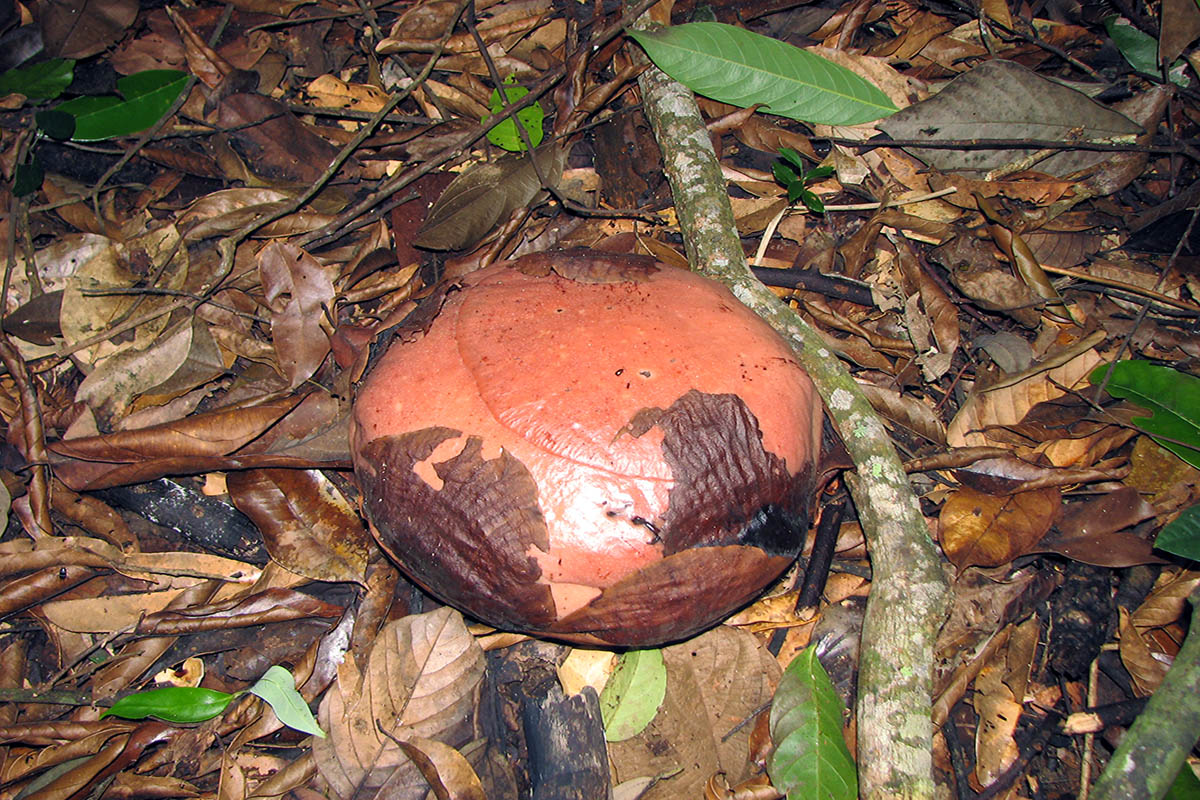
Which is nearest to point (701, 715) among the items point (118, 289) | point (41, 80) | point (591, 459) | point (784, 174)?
point (591, 459)

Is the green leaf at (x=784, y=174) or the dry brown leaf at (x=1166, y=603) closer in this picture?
the dry brown leaf at (x=1166, y=603)

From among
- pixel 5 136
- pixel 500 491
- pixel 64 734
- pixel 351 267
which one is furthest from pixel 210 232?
pixel 500 491

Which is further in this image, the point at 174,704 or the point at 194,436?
the point at 194,436

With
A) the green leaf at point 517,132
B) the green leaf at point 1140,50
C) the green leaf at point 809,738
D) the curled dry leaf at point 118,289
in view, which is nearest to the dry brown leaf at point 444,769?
the green leaf at point 809,738

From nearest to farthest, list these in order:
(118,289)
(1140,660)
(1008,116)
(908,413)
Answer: (1140,660)
(908,413)
(118,289)
(1008,116)

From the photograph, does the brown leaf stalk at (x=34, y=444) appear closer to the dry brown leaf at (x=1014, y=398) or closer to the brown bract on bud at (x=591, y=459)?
the brown bract on bud at (x=591, y=459)

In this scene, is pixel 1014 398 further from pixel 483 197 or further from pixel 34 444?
pixel 34 444

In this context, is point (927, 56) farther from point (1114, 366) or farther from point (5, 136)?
point (5, 136)

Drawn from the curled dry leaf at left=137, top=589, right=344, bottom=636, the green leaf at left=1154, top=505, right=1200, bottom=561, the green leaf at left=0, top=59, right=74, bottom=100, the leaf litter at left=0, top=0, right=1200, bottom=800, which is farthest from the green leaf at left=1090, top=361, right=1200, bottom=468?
the green leaf at left=0, top=59, right=74, bottom=100
